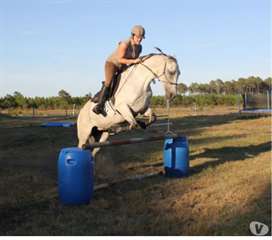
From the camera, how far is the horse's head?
23.7 feet

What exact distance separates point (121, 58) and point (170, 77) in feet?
2.79

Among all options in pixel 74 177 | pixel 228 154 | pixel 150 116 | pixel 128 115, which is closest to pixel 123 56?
pixel 128 115

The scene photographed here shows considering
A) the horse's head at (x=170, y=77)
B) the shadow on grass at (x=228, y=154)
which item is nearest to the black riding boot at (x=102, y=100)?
the horse's head at (x=170, y=77)

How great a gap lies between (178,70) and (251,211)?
278 cm

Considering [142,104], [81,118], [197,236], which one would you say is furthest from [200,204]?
[81,118]

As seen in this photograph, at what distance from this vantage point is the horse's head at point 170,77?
7.23m

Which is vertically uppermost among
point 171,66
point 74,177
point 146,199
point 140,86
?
point 171,66

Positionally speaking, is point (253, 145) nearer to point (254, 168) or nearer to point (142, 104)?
point (254, 168)

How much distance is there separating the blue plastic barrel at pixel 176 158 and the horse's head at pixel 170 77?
1189 mm

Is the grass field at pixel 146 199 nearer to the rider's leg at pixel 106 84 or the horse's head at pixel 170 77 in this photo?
the rider's leg at pixel 106 84

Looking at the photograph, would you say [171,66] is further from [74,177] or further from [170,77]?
[74,177]

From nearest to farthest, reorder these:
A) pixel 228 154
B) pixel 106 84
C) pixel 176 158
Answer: pixel 106 84 → pixel 176 158 → pixel 228 154

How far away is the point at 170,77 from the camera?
23.8 feet

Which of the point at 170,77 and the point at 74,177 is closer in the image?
the point at 74,177
